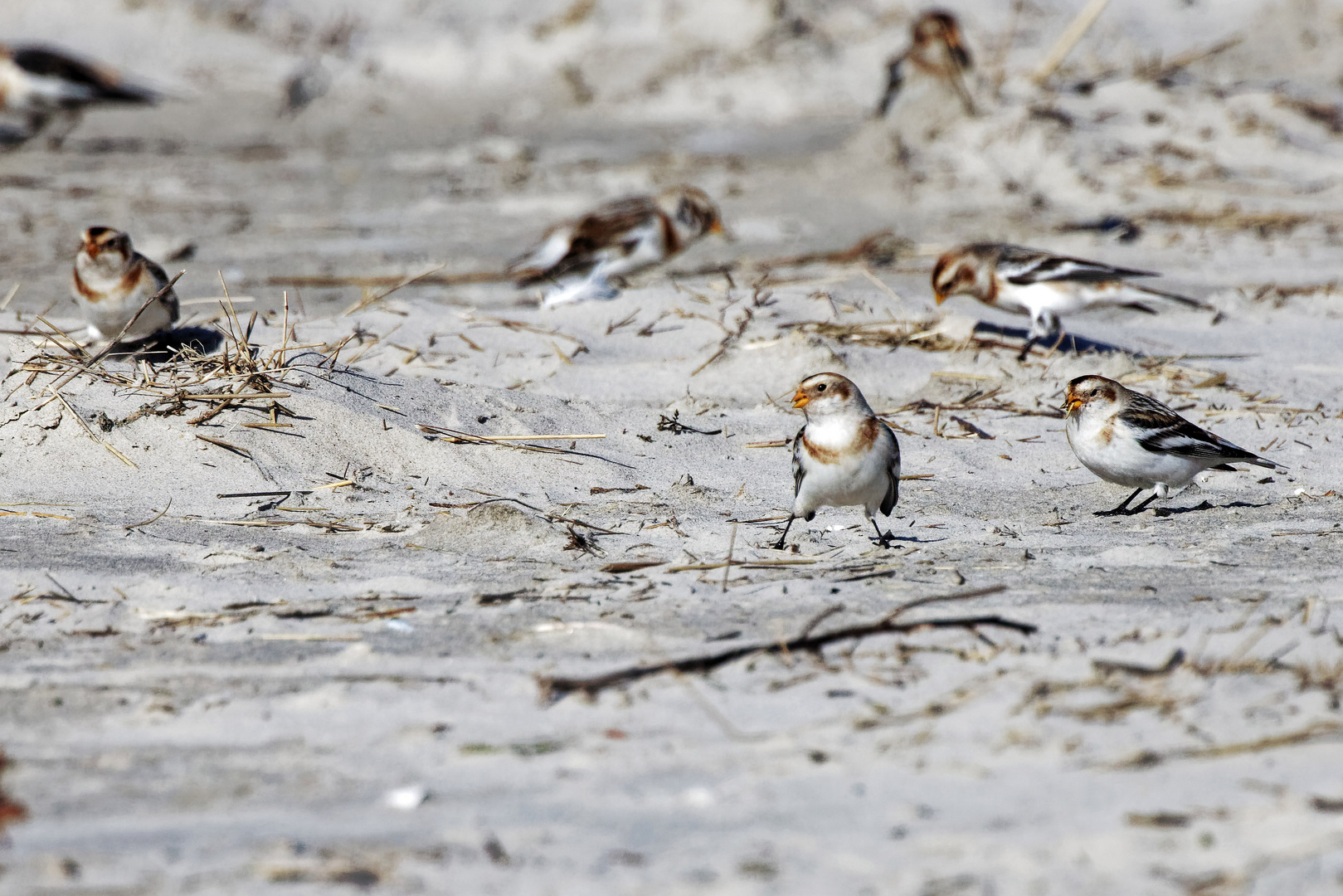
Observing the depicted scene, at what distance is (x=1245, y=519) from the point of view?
480 centimetres

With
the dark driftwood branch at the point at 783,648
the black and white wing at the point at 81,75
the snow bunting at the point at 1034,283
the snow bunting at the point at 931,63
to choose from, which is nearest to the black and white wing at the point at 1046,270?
the snow bunting at the point at 1034,283

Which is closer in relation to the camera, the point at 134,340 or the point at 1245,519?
the point at 1245,519

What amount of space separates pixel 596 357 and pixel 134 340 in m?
2.25

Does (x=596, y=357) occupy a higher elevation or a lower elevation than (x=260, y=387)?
higher

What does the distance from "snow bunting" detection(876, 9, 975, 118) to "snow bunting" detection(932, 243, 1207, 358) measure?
200 inches

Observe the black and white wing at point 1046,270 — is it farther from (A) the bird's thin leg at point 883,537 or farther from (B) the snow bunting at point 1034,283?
(A) the bird's thin leg at point 883,537

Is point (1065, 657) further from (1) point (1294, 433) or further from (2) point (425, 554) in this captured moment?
(1) point (1294, 433)

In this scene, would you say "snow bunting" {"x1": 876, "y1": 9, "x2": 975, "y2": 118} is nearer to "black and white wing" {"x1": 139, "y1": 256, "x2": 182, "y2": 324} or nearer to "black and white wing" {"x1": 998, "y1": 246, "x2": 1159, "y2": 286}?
"black and white wing" {"x1": 998, "y1": 246, "x2": 1159, "y2": 286}

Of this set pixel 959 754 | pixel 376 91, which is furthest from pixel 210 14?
pixel 959 754

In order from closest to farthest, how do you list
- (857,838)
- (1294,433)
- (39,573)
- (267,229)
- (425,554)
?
(857,838) → (39,573) → (425,554) → (1294,433) → (267,229)

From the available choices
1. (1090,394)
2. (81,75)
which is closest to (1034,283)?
(1090,394)

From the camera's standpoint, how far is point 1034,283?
723 centimetres

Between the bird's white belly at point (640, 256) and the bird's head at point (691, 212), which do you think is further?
the bird's head at point (691, 212)

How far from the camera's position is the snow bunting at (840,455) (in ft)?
14.7
